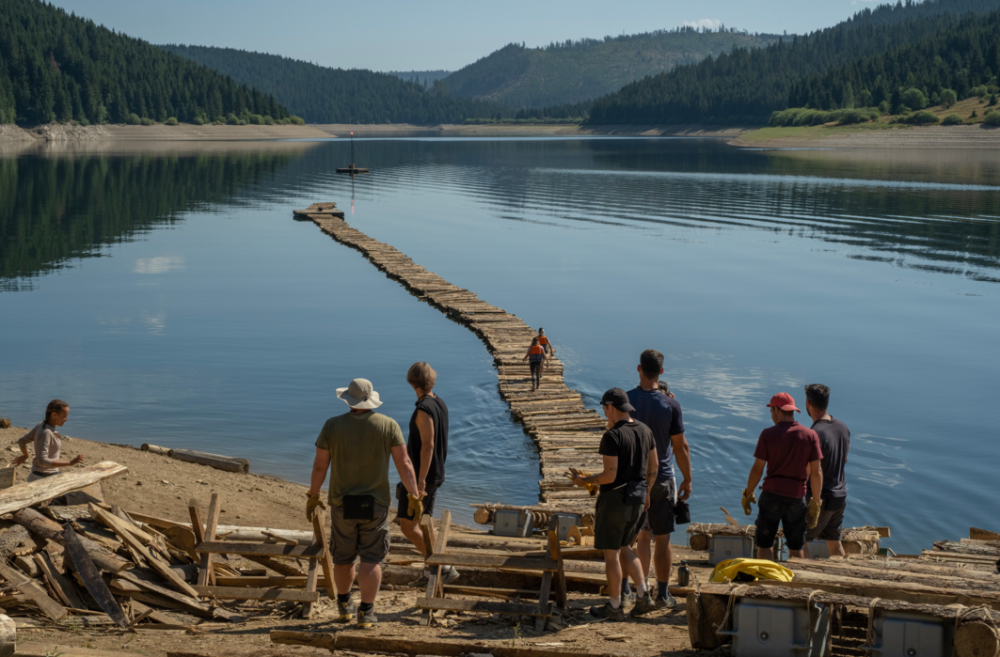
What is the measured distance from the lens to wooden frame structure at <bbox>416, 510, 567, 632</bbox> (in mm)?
7461

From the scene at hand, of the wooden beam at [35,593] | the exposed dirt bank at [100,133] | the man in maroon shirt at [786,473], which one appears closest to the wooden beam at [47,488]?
the wooden beam at [35,593]

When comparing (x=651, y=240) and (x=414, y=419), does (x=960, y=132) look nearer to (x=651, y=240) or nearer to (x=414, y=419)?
(x=651, y=240)

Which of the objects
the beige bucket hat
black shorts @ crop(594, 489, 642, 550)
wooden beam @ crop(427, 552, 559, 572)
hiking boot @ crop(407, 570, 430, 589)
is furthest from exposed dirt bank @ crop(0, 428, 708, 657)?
the beige bucket hat

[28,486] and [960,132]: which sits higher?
[960,132]

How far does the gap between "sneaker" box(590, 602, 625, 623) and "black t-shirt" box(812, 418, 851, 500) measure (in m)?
2.74

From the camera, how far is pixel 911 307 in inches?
1167

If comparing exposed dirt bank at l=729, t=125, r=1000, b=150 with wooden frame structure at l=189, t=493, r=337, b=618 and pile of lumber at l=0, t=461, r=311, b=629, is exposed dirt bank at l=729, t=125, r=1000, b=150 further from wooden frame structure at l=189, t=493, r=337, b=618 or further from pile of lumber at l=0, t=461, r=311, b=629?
pile of lumber at l=0, t=461, r=311, b=629

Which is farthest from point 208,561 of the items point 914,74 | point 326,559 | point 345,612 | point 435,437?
point 914,74

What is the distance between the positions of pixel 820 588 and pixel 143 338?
21623 mm

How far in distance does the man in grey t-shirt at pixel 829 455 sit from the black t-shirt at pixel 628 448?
2198 mm

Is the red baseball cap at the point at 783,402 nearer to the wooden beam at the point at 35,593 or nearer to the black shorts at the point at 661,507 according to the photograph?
the black shorts at the point at 661,507

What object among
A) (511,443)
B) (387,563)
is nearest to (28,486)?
(387,563)

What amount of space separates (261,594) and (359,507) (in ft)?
4.01

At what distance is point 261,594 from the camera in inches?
299
